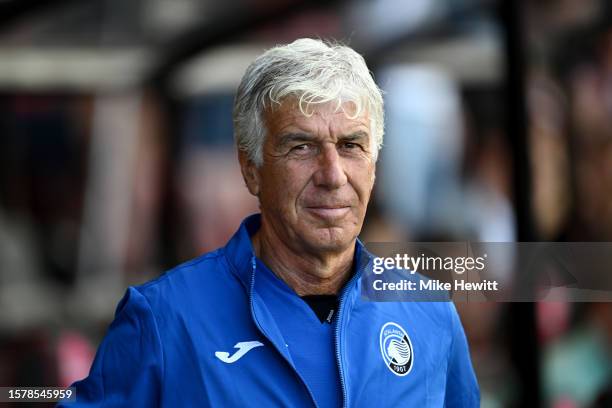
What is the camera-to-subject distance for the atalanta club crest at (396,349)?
4.66 ft

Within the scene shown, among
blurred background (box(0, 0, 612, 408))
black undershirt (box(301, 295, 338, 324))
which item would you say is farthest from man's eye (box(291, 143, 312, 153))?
blurred background (box(0, 0, 612, 408))

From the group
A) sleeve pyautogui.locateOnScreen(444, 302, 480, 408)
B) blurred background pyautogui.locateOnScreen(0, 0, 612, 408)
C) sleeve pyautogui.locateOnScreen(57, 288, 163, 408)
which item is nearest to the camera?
sleeve pyautogui.locateOnScreen(57, 288, 163, 408)

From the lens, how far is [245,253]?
1422 millimetres

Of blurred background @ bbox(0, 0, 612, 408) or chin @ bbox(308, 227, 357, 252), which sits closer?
chin @ bbox(308, 227, 357, 252)

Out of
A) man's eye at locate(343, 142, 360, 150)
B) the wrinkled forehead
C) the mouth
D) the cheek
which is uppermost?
the wrinkled forehead

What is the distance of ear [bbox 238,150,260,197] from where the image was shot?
142cm

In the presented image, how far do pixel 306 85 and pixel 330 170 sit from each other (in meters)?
0.13

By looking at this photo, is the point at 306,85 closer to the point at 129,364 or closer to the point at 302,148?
the point at 302,148

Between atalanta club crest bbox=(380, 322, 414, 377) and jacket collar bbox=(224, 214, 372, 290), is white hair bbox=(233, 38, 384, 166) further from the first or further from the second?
atalanta club crest bbox=(380, 322, 414, 377)

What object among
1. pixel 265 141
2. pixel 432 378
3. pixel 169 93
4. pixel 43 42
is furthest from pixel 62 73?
pixel 432 378

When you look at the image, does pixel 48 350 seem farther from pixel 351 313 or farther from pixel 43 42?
pixel 351 313

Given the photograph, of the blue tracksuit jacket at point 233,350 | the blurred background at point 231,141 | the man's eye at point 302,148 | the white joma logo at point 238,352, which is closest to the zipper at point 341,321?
the blue tracksuit jacket at point 233,350

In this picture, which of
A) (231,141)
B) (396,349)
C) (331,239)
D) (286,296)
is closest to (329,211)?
(331,239)

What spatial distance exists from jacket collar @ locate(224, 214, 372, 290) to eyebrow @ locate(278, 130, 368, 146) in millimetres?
177
